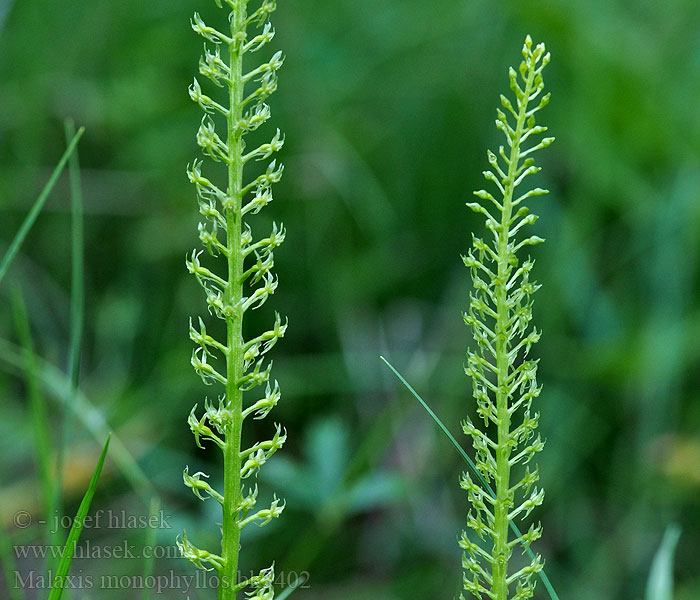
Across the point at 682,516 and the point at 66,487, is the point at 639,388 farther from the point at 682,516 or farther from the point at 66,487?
the point at 66,487

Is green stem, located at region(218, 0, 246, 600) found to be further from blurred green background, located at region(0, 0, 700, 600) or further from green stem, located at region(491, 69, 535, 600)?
blurred green background, located at region(0, 0, 700, 600)

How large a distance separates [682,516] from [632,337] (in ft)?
2.92

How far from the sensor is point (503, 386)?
1.32 m

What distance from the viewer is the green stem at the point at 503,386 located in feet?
4.20

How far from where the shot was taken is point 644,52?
5.11 m

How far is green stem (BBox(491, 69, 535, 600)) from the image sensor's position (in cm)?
128

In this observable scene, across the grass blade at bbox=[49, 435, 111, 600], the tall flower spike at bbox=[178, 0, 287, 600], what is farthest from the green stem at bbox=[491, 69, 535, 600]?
the grass blade at bbox=[49, 435, 111, 600]

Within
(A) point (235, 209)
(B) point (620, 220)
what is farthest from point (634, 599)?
(A) point (235, 209)

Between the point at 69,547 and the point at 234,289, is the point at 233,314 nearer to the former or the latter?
the point at 234,289

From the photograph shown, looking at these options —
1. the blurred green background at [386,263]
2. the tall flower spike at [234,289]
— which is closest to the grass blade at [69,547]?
the tall flower spike at [234,289]

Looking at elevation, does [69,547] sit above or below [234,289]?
below

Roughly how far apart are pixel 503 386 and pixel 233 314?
1.36ft

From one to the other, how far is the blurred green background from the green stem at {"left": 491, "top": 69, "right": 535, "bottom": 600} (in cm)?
203

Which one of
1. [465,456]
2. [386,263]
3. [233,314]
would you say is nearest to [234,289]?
[233,314]
